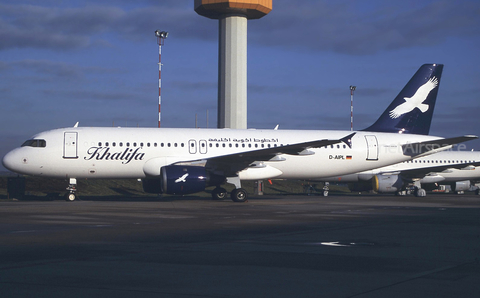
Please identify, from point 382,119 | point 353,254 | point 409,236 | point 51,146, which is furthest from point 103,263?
point 382,119

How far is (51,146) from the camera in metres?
26.5

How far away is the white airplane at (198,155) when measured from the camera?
26156 mm

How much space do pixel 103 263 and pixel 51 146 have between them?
20098mm

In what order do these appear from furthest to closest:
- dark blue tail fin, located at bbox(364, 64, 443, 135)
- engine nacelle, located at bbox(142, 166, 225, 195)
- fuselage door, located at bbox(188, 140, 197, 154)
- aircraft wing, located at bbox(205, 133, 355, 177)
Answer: dark blue tail fin, located at bbox(364, 64, 443, 135) < fuselage door, located at bbox(188, 140, 197, 154) < aircraft wing, located at bbox(205, 133, 355, 177) < engine nacelle, located at bbox(142, 166, 225, 195)

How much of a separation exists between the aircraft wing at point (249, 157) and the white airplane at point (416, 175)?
11911 mm

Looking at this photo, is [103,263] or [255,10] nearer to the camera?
[103,263]

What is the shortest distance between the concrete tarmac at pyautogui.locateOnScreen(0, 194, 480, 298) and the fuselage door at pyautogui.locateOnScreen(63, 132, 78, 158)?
39.7ft

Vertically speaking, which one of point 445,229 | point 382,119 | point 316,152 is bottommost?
point 445,229

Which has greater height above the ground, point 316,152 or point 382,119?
point 382,119

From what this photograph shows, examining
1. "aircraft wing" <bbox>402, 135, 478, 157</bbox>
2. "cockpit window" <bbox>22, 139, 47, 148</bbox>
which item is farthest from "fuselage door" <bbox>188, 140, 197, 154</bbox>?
"aircraft wing" <bbox>402, 135, 478, 157</bbox>

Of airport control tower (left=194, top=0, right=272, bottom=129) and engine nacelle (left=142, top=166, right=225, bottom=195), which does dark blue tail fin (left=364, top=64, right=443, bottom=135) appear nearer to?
engine nacelle (left=142, top=166, right=225, bottom=195)

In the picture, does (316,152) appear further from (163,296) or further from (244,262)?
(163,296)

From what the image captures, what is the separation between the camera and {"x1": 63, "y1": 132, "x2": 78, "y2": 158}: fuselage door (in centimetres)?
2644

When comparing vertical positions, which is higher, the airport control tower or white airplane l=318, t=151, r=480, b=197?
the airport control tower
